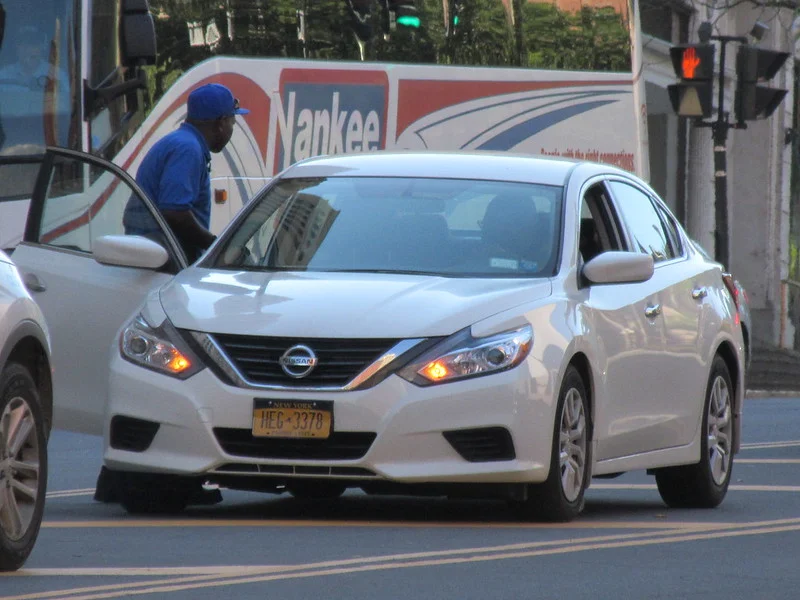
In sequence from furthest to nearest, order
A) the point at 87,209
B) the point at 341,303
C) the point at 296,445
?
the point at 87,209
the point at 341,303
the point at 296,445

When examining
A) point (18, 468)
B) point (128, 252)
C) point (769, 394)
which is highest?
point (128, 252)

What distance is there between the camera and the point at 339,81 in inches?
707

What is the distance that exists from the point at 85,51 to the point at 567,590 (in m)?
9.81

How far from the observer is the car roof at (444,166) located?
10312mm

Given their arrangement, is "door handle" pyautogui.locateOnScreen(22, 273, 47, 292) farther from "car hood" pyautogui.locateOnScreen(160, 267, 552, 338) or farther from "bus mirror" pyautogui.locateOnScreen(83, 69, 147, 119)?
"bus mirror" pyautogui.locateOnScreen(83, 69, 147, 119)

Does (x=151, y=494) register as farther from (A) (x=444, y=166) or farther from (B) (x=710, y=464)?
(B) (x=710, y=464)

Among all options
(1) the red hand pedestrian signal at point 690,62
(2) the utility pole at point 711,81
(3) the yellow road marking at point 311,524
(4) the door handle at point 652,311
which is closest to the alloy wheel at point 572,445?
(3) the yellow road marking at point 311,524

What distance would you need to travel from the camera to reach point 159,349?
29.8 ft

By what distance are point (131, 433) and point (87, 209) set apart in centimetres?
163

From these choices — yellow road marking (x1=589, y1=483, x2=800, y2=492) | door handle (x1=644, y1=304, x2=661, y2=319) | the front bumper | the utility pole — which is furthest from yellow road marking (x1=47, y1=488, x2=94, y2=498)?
the utility pole

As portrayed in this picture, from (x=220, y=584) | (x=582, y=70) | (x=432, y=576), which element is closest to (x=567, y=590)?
(x=432, y=576)

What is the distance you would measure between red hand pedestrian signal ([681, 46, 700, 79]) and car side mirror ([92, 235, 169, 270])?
46.9ft

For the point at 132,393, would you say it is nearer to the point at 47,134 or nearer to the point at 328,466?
the point at 328,466

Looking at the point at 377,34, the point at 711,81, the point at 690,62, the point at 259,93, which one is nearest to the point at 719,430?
the point at 259,93
